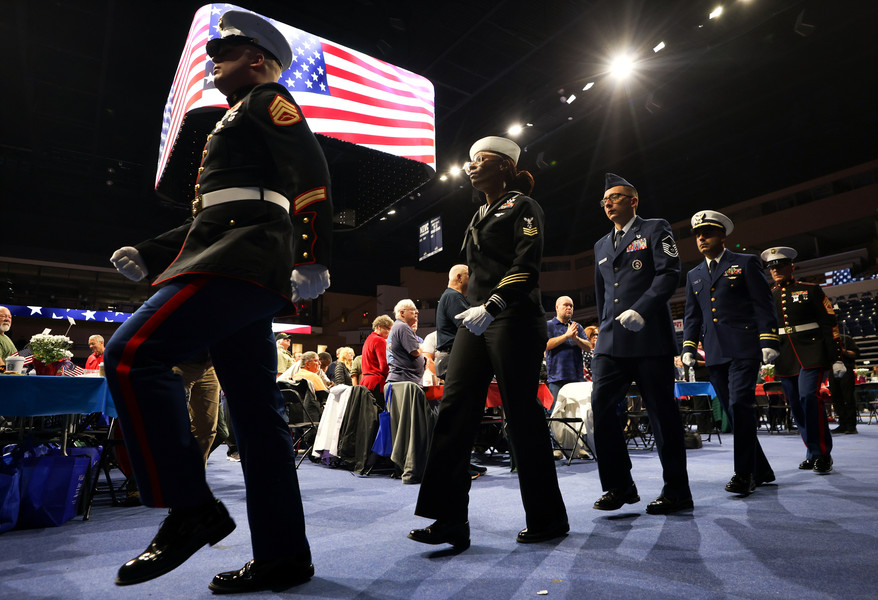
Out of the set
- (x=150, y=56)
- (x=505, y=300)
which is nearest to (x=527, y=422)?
(x=505, y=300)

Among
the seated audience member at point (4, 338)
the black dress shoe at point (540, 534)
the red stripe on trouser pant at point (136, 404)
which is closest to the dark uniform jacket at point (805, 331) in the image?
the black dress shoe at point (540, 534)

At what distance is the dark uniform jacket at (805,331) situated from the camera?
4168 millimetres

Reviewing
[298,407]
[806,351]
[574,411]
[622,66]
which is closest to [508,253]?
[806,351]

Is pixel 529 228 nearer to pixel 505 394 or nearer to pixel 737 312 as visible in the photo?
pixel 505 394

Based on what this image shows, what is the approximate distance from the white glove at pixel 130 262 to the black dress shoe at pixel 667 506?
2345 mm

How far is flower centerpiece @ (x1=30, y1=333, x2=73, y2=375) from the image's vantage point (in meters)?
3.43

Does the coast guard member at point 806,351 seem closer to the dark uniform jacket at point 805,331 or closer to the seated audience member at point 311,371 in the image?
the dark uniform jacket at point 805,331

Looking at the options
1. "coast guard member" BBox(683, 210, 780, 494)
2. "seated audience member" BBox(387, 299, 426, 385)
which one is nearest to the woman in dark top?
"coast guard member" BBox(683, 210, 780, 494)

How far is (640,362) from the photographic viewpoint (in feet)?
8.74

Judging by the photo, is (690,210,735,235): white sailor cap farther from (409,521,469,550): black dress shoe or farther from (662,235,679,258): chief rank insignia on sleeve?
(409,521,469,550): black dress shoe

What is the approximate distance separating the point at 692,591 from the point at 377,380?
4134mm

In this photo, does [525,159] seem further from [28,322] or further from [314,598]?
[28,322]

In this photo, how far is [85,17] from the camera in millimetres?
8531

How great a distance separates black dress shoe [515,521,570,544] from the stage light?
9287 millimetres
